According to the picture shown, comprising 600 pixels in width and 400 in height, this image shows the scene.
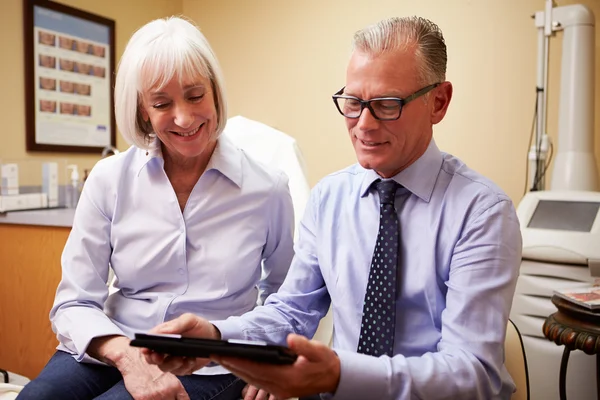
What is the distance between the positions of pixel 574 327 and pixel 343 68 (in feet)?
7.39

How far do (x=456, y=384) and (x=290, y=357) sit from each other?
33 centimetres

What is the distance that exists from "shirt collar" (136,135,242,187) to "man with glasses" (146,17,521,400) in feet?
1.01

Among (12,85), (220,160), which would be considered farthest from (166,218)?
(12,85)

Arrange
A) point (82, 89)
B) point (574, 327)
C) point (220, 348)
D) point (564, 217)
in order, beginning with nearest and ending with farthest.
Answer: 1. point (220, 348)
2. point (574, 327)
3. point (564, 217)
4. point (82, 89)

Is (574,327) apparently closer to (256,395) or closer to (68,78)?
(256,395)

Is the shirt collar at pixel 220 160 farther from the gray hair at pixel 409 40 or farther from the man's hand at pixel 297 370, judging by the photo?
the man's hand at pixel 297 370

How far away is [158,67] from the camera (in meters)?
1.38

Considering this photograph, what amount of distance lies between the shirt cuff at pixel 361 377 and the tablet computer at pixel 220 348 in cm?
13

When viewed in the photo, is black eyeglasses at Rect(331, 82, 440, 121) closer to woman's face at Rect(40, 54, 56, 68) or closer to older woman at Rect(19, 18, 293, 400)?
older woman at Rect(19, 18, 293, 400)

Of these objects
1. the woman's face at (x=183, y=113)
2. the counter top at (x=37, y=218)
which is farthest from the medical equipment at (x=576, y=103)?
the counter top at (x=37, y=218)

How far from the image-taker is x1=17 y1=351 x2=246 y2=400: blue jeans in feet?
4.08

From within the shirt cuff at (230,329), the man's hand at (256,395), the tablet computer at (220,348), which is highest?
the tablet computer at (220,348)

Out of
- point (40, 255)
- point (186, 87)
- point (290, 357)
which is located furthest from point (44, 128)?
point (290, 357)

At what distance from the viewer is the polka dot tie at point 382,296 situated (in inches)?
43.8
